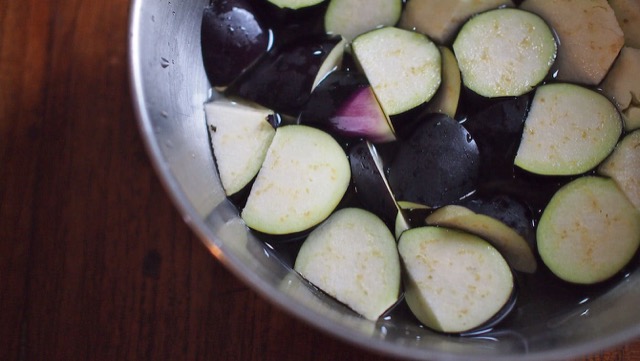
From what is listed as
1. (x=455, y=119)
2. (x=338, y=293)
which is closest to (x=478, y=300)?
(x=338, y=293)

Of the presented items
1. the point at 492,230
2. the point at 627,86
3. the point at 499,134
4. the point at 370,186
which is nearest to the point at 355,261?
the point at 370,186

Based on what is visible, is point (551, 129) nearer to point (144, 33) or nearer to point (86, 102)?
point (144, 33)

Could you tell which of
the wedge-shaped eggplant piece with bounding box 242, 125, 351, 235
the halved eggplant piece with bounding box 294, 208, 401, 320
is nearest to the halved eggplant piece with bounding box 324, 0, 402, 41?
the wedge-shaped eggplant piece with bounding box 242, 125, 351, 235

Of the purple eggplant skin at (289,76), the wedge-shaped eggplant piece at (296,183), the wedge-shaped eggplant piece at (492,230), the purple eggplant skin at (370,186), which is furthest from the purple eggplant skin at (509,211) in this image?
the purple eggplant skin at (289,76)

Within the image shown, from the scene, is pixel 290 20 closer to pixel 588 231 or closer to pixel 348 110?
pixel 348 110

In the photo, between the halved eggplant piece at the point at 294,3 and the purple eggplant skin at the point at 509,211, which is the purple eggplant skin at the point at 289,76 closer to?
the halved eggplant piece at the point at 294,3

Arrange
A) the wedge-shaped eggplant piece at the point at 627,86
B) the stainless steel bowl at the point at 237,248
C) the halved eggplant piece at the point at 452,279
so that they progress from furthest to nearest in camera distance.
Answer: the wedge-shaped eggplant piece at the point at 627,86 < the halved eggplant piece at the point at 452,279 < the stainless steel bowl at the point at 237,248
